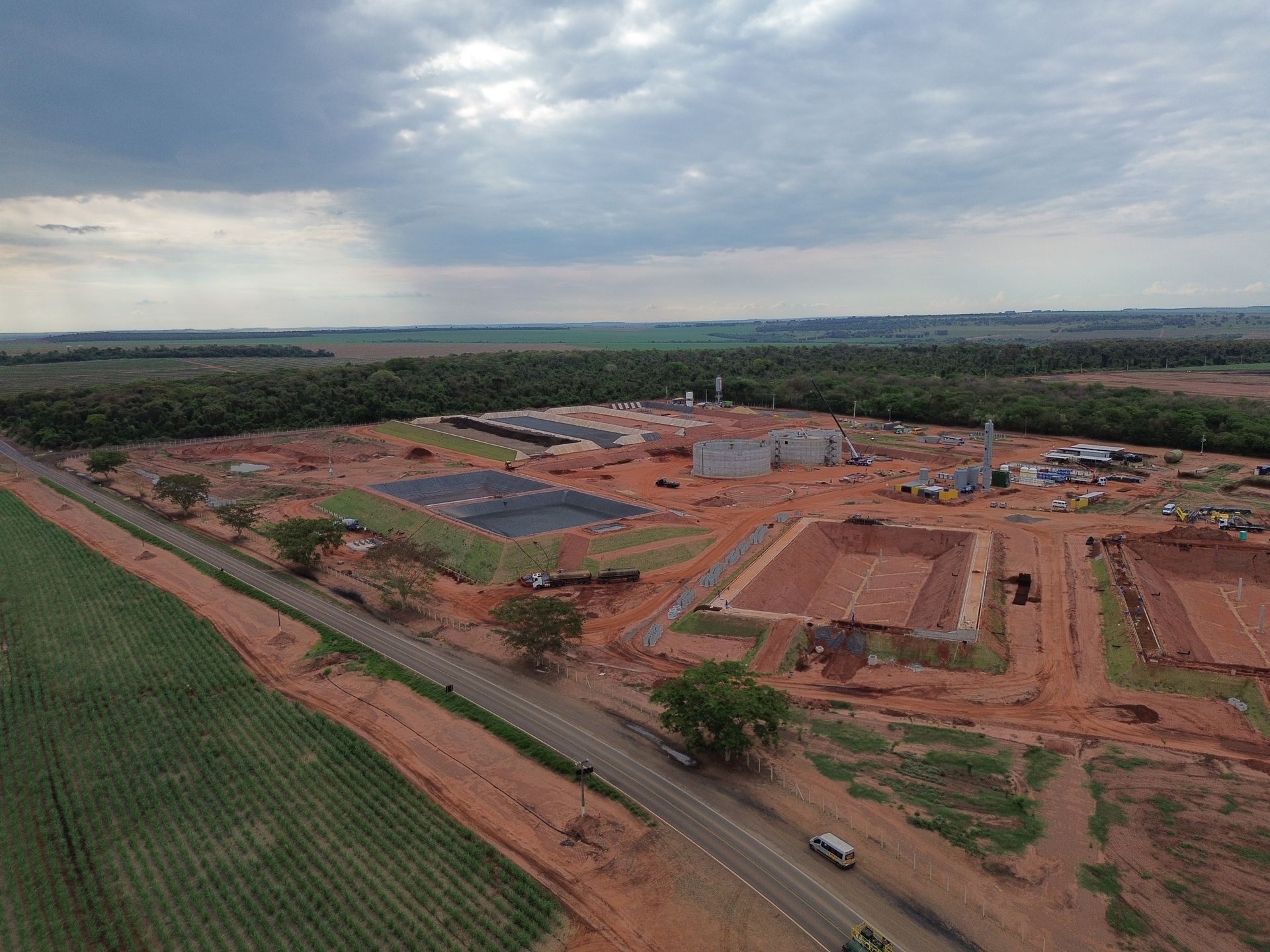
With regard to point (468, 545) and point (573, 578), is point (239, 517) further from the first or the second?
point (573, 578)

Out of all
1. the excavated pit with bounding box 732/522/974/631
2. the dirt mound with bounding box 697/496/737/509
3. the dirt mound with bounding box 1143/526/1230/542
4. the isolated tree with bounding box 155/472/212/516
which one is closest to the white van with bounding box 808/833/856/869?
the excavated pit with bounding box 732/522/974/631

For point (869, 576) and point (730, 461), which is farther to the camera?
point (730, 461)

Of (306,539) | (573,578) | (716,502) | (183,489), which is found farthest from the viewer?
(716,502)

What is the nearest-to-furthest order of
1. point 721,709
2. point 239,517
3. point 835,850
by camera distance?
1. point 835,850
2. point 721,709
3. point 239,517

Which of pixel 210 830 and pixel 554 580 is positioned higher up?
pixel 554 580

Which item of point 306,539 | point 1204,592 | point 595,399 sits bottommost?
point 1204,592

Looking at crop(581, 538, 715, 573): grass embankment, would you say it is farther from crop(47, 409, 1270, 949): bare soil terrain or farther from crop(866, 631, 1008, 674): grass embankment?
crop(866, 631, 1008, 674): grass embankment

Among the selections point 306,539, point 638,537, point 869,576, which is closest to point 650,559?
point 638,537
